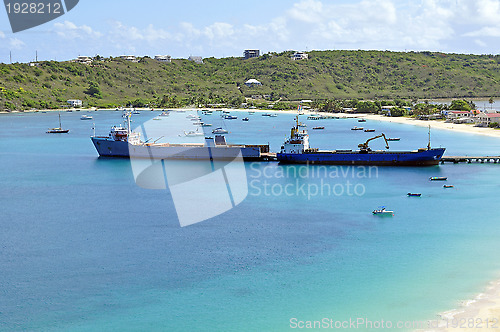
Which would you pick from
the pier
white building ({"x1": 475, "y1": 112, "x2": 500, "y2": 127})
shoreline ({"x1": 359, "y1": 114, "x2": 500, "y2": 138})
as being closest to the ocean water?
the pier

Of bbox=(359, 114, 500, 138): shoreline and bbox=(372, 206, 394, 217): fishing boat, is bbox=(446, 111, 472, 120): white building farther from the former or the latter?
bbox=(372, 206, 394, 217): fishing boat

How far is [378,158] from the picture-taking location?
86.8 m

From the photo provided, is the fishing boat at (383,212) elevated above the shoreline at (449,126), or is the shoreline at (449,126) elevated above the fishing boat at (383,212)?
the shoreline at (449,126)

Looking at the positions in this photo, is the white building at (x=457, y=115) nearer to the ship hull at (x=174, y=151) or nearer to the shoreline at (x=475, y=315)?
the ship hull at (x=174, y=151)

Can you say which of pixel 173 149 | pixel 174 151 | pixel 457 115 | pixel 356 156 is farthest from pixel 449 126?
pixel 173 149

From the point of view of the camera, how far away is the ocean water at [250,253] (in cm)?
3441

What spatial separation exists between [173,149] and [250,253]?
2080 inches

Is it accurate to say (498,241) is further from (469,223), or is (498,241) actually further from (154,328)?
(154,328)

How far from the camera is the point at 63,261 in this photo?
43.3 metres

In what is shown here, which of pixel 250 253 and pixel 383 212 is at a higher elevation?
pixel 383 212

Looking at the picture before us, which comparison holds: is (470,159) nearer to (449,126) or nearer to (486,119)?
(486,119)

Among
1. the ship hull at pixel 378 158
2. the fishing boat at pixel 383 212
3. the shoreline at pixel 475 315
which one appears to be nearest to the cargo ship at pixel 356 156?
the ship hull at pixel 378 158

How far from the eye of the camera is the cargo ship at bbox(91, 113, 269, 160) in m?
92.5

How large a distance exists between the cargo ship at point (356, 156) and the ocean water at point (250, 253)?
683cm
